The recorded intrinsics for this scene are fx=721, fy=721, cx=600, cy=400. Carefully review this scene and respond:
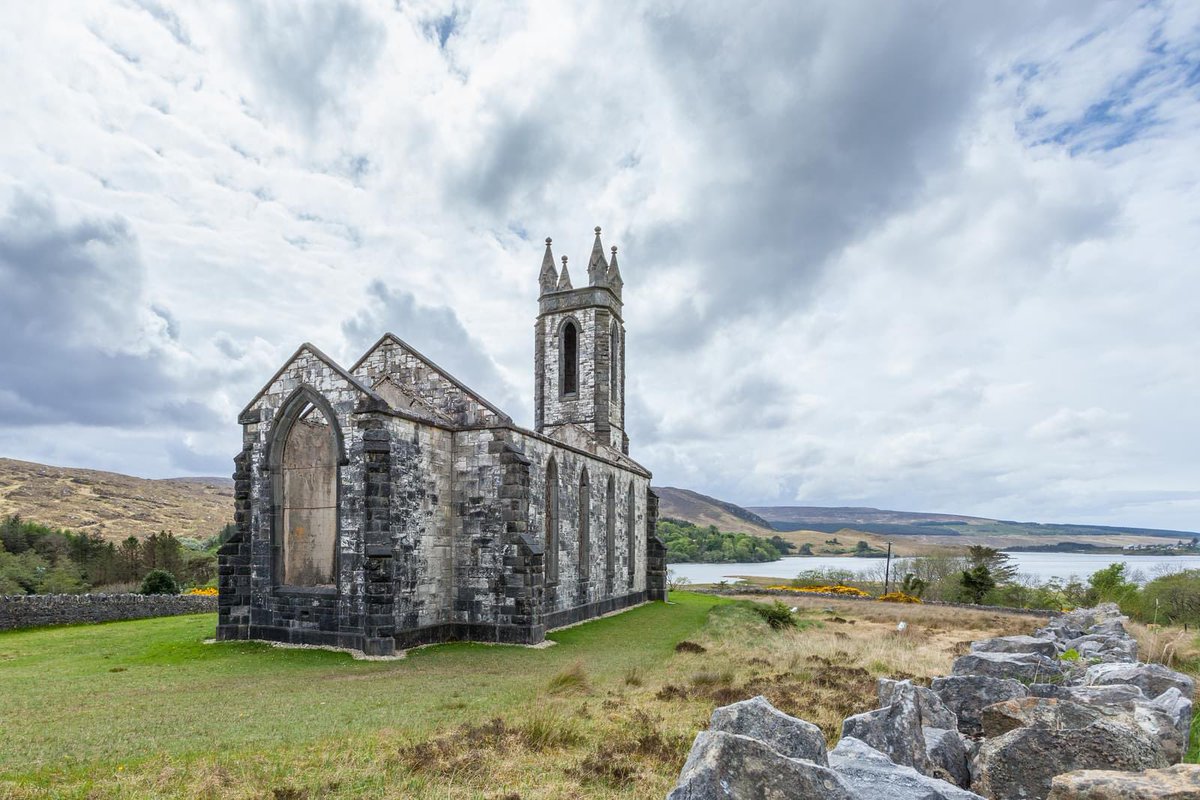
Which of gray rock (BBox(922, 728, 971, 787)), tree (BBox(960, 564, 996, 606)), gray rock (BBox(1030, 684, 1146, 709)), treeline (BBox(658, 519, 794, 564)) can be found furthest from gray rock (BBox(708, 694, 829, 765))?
treeline (BBox(658, 519, 794, 564))

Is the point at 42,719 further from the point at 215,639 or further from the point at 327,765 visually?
the point at 215,639

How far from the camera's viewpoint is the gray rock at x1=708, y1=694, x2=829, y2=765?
4.81 metres

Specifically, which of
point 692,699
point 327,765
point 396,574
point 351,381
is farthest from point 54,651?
point 692,699

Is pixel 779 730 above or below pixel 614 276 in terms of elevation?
below

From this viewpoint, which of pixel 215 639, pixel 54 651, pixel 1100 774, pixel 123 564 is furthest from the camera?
pixel 123 564

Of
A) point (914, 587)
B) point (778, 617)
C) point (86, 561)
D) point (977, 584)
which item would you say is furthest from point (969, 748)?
point (914, 587)

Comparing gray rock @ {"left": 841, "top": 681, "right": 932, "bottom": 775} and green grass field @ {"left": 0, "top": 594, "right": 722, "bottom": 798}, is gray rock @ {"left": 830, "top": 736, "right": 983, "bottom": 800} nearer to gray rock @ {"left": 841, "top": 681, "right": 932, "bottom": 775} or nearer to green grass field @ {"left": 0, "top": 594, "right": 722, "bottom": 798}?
gray rock @ {"left": 841, "top": 681, "right": 932, "bottom": 775}

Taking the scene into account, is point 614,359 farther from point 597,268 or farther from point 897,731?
point 897,731

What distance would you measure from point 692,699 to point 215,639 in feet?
37.7

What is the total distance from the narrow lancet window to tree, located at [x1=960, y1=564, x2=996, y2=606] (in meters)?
21.3

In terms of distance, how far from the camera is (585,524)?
2197 cm

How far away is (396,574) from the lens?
49.2ft

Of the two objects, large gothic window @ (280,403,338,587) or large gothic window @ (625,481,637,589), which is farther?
large gothic window @ (625,481,637,589)

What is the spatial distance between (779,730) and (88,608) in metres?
21.4
